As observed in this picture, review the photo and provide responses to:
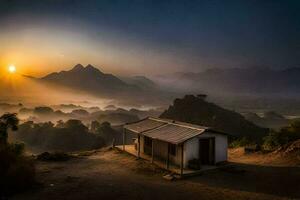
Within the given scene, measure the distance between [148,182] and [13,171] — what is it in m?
8.15

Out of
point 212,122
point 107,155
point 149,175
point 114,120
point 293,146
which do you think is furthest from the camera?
point 114,120

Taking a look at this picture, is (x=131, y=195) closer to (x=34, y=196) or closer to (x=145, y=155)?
(x=34, y=196)

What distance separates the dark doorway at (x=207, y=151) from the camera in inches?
1017

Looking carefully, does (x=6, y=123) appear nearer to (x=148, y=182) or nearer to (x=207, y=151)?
(x=148, y=182)

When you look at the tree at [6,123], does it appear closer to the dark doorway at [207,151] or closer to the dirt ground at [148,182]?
the dirt ground at [148,182]

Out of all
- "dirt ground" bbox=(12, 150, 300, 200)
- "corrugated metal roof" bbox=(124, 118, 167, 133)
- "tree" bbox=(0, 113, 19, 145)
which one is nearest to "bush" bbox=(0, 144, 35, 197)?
"dirt ground" bbox=(12, 150, 300, 200)

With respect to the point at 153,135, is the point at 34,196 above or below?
below

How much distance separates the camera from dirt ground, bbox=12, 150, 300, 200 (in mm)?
18692

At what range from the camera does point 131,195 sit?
728 inches

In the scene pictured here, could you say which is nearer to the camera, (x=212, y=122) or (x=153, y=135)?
(x=153, y=135)

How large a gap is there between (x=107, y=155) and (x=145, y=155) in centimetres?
371

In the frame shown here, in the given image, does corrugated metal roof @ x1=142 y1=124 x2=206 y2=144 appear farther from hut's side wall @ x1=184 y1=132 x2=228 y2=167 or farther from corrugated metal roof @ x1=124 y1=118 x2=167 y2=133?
corrugated metal roof @ x1=124 y1=118 x2=167 y2=133

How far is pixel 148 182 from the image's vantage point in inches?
841

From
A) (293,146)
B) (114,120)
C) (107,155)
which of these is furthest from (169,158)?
(114,120)
